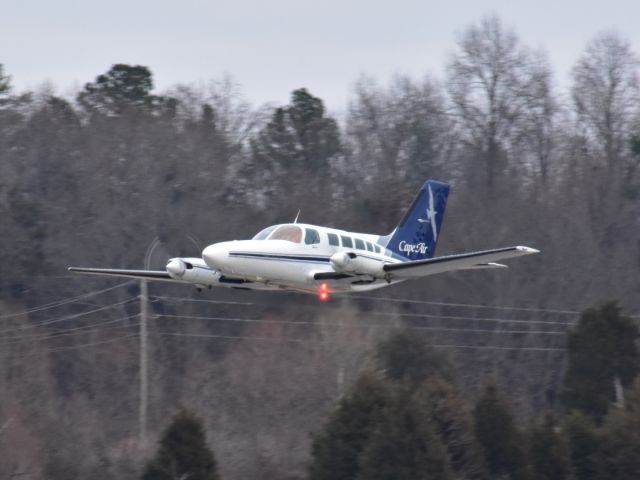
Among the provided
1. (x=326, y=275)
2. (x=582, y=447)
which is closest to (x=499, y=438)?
(x=582, y=447)

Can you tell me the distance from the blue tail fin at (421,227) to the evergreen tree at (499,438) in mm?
6465

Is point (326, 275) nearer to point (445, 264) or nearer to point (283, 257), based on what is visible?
point (283, 257)

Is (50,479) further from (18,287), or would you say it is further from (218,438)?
(18,287)

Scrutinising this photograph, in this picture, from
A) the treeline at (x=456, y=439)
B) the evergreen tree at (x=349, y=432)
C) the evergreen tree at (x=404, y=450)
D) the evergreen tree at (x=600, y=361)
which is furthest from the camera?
the evergreen tree at (x=600, y=361)

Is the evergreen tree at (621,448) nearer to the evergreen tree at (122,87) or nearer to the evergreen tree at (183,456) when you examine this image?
the evergreen tree at (183,456)

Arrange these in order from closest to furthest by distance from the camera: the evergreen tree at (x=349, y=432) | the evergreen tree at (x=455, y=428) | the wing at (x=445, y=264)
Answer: the wing at (x=445, y=264) < the evergreen tree at (x=349, y=432) < the evergreen tree at (x=455, y=428)

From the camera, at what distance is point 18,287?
4141 cm

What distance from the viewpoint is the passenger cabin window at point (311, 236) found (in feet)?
67.2

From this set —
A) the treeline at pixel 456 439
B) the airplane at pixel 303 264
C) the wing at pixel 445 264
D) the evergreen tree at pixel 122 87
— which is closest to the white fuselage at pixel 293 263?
the airplane at pixel 303 264

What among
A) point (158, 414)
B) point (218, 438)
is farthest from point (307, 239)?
point (158, 414)

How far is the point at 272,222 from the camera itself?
136 feet

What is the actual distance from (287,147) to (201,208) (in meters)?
10.7

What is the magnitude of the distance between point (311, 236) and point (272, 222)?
21.1 metres

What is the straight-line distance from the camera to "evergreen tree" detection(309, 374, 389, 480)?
26.3 meters
